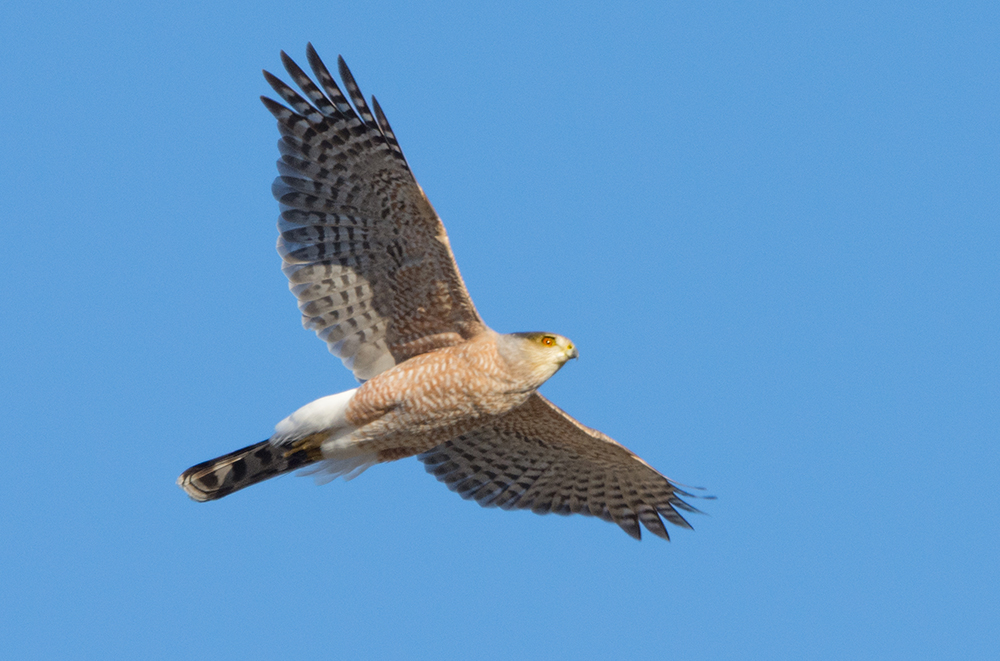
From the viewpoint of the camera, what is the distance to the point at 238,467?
9.79m

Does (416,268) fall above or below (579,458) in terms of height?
above

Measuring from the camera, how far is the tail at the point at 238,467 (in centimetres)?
975

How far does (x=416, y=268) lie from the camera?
31.0 feet

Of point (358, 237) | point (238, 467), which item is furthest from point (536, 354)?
point (238, 467)

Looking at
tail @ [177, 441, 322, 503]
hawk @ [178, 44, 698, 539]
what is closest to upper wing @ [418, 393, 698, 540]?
hawk @ [178, 44, 698, 539]

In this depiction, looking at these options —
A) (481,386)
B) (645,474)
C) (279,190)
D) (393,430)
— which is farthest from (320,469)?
(645,474)

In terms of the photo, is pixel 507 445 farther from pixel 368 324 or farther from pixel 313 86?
pixel 313 86

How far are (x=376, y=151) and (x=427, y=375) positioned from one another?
1.89 m

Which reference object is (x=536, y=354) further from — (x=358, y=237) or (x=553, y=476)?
(x=553, y=476)

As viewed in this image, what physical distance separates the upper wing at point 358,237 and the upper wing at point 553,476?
1626mm

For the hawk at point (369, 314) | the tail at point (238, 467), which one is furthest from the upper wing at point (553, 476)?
the tail at point (238, 467)

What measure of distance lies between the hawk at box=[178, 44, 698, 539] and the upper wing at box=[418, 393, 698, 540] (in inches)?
32.1

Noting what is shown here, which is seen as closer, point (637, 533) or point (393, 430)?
point (393, 430)

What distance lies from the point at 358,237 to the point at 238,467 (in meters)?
2.25
